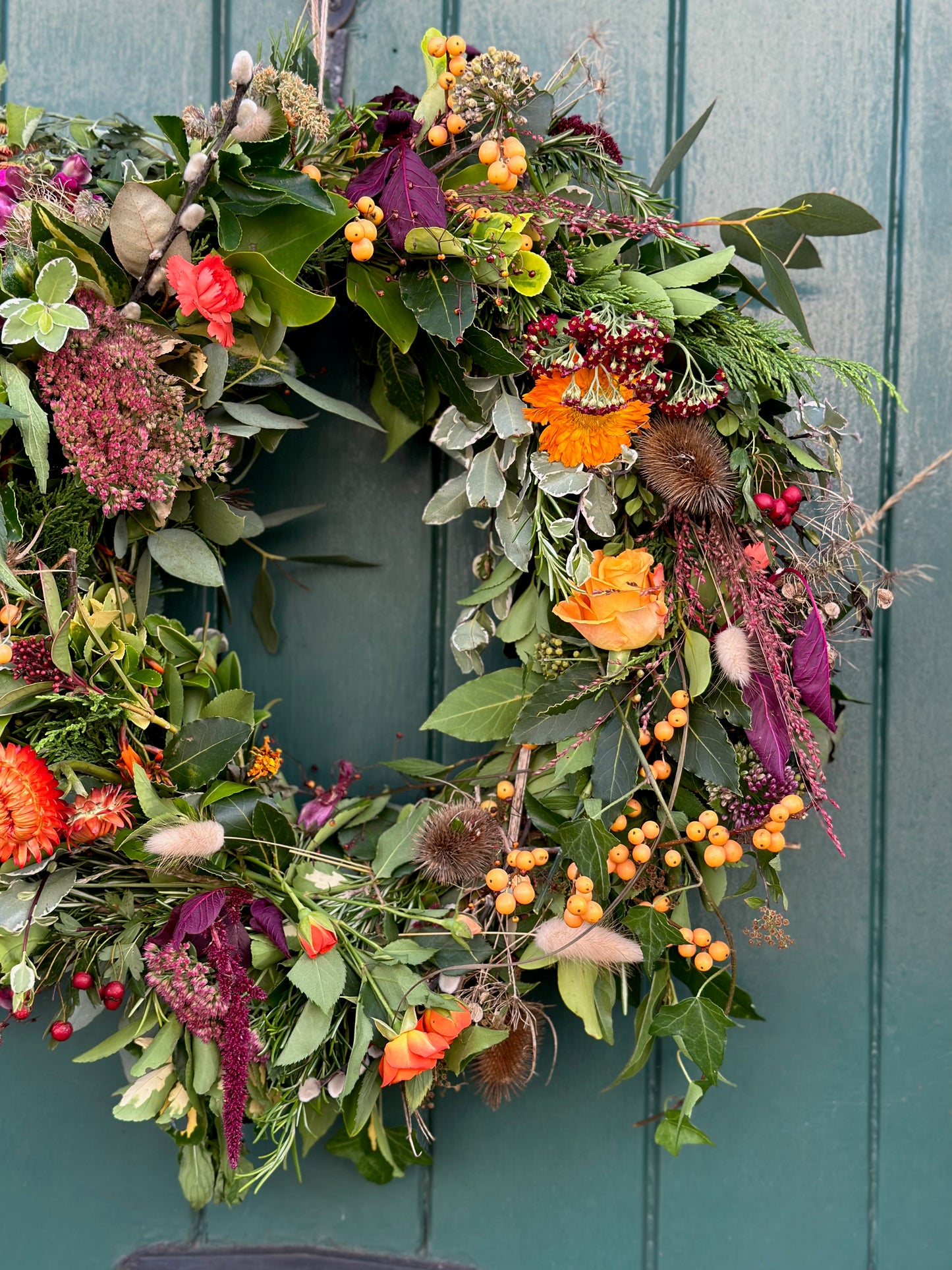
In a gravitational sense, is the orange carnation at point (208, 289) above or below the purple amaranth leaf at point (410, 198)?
below

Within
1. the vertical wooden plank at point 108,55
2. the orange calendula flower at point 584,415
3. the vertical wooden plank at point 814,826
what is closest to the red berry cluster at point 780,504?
the orange calendula flower at point 584,415

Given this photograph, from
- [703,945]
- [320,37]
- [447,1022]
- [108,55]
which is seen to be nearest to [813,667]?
[703,945]

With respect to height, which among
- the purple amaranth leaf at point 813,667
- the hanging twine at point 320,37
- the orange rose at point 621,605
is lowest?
the purple amaranth leaf at point 813,667

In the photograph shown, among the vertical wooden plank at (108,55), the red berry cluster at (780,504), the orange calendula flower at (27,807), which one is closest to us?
the orange calendula flower at (27,807)

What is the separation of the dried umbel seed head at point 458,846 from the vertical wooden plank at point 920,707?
53 cm

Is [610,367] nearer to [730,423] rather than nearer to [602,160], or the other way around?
[730,423]

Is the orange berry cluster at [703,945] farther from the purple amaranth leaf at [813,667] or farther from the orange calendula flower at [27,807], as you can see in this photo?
the orange calendula flower at [27,807]

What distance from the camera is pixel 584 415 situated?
80 cm

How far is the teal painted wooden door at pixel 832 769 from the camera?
1.00 m

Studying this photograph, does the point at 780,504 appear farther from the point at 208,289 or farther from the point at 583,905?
the point at 208,289

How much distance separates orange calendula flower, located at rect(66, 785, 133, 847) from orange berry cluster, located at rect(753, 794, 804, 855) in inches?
23.2

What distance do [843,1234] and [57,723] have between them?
3.53 ft

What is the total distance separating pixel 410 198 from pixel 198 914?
0.67 m

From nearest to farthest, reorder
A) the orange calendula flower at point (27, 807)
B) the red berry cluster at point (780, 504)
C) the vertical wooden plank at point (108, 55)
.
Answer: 1. the orange calendula flower at point (27, 807)
2. the red berry cluster at point (780, 504)
3. the vertical wooden plank at point (108, 55)
